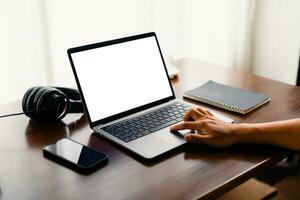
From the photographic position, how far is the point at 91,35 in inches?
70.4

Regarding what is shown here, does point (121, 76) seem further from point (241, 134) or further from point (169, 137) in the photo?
point (241, 134)

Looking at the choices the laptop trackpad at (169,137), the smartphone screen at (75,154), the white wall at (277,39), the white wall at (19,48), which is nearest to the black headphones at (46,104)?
the smartphone screen at (75,154)

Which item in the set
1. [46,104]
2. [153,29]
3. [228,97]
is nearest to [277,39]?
[153,29]

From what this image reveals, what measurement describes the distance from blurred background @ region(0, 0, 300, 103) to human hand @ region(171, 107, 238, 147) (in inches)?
24.0

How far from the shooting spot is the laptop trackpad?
38.1 inches

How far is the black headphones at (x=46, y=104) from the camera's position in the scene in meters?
1.05

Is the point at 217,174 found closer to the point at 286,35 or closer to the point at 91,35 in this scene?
the point at 91,35

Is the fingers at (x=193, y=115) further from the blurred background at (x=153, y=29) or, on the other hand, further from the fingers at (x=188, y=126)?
the blurred background at (x=153, y=29)

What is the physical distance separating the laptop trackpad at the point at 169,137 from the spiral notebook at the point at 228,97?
0.24 meters

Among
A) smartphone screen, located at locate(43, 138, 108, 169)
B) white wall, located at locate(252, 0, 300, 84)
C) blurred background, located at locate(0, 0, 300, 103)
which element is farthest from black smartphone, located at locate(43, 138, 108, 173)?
white wall, located at locate(252, 0, 300, 84)

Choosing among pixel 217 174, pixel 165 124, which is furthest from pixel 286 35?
pixel 217 174

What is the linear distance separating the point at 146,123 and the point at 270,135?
31 cm

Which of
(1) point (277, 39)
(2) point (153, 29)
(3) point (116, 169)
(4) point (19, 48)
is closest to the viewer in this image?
(3) point (116, 169)

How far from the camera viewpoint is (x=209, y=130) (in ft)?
3.14
